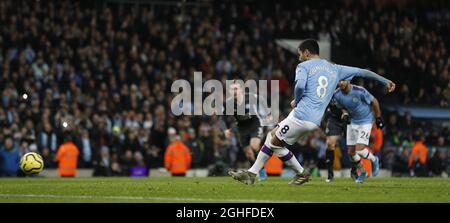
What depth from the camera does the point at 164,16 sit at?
36.3 meters

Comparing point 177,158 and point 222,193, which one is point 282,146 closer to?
point 222,193

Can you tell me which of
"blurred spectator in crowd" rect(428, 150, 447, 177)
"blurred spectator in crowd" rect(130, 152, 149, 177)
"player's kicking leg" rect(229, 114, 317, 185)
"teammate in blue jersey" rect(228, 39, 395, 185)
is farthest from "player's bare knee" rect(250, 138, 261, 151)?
"blurred spectator in crowd" rect(428, 150, 447, 177)

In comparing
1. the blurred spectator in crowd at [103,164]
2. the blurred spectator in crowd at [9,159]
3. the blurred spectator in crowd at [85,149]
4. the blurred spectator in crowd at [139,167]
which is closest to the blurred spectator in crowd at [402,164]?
the blurred spectator in crowd at [139,167]

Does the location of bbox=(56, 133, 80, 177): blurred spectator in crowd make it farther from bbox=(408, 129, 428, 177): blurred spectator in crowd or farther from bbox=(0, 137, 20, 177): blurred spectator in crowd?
bbox=(408, 129, 428, 177): blurred spectator in crowd

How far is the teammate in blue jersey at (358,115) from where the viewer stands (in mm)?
20375

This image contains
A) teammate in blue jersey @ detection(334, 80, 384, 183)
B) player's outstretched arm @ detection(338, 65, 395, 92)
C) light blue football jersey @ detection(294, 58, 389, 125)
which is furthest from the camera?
teammate in blue jersey @ detection(334, 80, 384, 183)

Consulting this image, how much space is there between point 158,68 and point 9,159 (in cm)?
752

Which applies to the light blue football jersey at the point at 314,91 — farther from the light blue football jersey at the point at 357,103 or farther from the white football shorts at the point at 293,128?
the light blue football jersey at the point at 357,103

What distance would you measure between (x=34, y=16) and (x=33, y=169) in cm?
1248

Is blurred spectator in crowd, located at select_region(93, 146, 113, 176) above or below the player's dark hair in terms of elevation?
below

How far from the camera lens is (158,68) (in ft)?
107

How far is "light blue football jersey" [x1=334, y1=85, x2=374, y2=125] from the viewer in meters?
20.4

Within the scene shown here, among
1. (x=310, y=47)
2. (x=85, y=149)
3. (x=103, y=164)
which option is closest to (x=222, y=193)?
(x=310, y=47)
